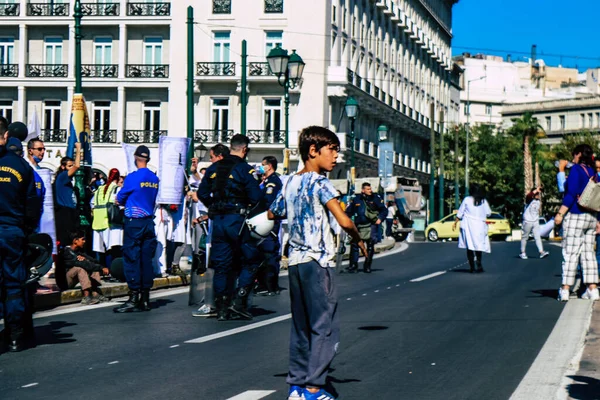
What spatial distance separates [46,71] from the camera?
60.7 metres

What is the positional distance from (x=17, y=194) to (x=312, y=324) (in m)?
3.80

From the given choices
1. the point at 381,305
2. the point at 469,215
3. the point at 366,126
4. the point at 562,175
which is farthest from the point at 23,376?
the point at 366,126

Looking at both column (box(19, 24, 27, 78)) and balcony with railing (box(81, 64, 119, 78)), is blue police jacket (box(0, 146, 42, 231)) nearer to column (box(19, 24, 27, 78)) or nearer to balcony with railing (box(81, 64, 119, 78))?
balcony with railing (box(81, 64, 119, 78))

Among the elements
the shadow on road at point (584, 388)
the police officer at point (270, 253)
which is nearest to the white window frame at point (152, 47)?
the police officer at point (270, 253)

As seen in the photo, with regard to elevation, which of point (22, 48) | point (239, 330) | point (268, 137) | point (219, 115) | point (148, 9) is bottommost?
point (239, 330)

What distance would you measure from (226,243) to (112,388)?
437 centimetres

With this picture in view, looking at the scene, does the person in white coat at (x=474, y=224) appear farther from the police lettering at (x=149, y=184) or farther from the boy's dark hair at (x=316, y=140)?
the boy's dark hair at (x=316, y=140)

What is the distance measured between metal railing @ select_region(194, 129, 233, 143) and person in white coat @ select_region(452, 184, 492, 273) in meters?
37.1

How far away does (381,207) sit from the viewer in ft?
76.6

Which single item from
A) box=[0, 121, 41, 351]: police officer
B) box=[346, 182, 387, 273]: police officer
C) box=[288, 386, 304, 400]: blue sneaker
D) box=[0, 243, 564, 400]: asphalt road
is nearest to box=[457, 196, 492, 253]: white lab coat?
box=[346, 182, 387, 273]: police officer

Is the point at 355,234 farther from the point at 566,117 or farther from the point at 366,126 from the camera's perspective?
the point at 566,117

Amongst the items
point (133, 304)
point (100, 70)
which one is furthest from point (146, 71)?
point (133, 304)

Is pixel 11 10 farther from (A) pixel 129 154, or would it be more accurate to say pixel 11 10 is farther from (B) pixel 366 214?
(A) pixel 129 154

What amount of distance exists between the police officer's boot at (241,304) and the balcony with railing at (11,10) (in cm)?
5194
